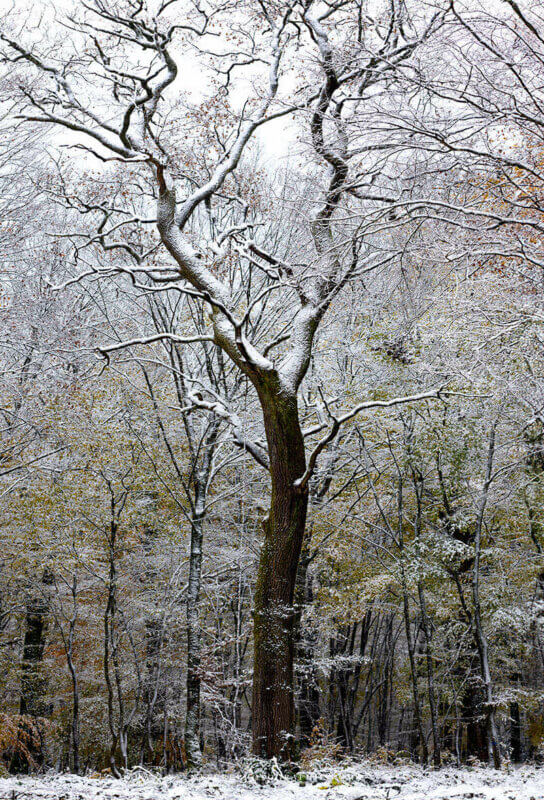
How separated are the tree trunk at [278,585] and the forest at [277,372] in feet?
0.08

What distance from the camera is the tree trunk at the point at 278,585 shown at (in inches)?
224

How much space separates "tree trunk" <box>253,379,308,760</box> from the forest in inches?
1.0

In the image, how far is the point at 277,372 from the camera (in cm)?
650

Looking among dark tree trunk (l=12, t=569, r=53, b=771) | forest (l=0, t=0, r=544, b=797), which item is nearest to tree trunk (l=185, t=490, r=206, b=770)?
forest (l=0, t=0, r=544, b=797)

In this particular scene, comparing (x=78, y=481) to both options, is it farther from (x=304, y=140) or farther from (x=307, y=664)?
(x=304, y=140)

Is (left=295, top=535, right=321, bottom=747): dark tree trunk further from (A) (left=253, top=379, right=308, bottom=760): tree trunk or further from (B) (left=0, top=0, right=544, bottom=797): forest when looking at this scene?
(A) (left=253, top=379, right=308, bottom=760): tree trunk

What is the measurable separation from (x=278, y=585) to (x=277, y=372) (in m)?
2.15

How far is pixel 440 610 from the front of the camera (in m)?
10.6

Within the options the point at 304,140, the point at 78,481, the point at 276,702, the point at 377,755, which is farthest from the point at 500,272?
the point at 377,755

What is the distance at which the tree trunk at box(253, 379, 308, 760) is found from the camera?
5684 millimetres

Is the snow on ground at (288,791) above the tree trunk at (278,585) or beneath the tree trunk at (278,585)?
beneath

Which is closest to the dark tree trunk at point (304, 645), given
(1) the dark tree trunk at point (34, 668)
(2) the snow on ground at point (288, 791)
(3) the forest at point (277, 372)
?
(3) the forest at point (277, 372)

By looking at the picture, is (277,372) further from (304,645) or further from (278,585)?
(304,645)

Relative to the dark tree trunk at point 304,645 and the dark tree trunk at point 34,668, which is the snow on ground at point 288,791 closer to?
the dark tree trunk at point 304,645
